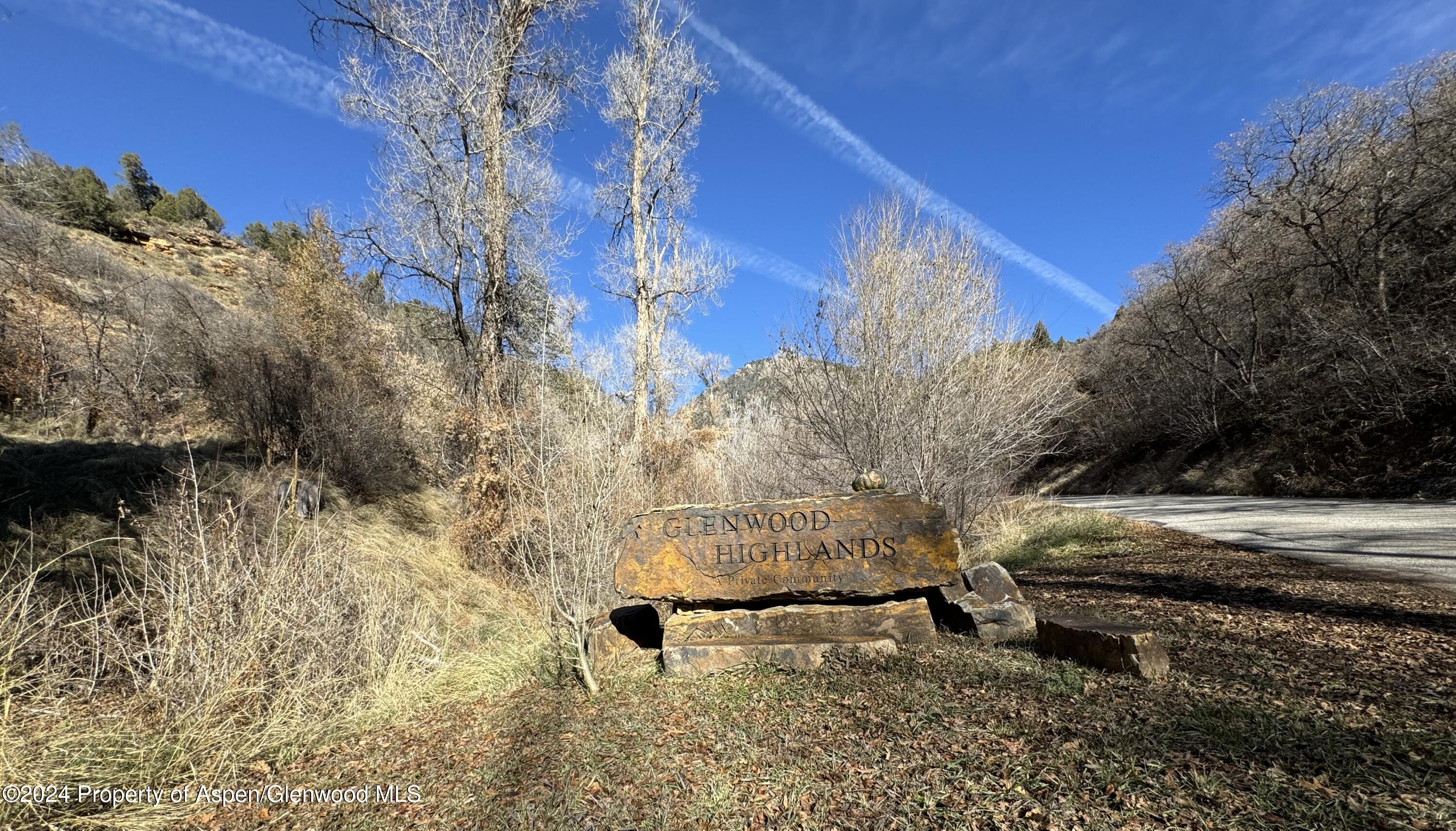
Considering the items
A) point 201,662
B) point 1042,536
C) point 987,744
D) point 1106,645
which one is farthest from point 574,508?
point 1042,536

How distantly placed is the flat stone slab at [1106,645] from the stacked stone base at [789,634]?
0.87 m

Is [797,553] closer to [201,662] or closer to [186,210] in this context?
[201,662]

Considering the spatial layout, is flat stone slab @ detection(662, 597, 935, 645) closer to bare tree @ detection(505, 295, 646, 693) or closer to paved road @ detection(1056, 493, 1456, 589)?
bare tree @ detection(505, 295, 646, 693)

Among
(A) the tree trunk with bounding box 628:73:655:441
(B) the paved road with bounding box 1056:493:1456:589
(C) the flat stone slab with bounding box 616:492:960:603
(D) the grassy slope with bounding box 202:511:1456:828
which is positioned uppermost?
(A) the tree trunk with bounding box 628:73:655:441

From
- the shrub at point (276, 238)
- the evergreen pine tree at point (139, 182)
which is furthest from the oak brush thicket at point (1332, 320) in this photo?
the evergreen pine tree at point (139, 182)

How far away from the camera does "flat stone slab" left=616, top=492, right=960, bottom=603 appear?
4348 millimetres

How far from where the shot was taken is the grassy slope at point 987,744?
6.93 ft

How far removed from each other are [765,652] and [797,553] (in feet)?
2.54

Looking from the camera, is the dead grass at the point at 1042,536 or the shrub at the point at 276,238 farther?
the shrub at the point at 276,238

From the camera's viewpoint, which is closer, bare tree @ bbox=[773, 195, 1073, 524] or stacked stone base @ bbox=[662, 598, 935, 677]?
stacked stone base @ bbox=[662, 598, 935, 677]

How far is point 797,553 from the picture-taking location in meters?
4.42

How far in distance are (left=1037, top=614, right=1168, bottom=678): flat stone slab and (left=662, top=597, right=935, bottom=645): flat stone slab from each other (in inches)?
34.0

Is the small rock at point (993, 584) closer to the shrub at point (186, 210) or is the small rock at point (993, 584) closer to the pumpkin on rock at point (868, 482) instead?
the pumpkin on rock at point (868, 482)

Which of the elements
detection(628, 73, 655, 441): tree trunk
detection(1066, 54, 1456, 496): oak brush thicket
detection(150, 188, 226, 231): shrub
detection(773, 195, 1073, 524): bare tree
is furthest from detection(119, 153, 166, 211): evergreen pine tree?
detection(1066, 54, 1456, 496): oak brush thicket
